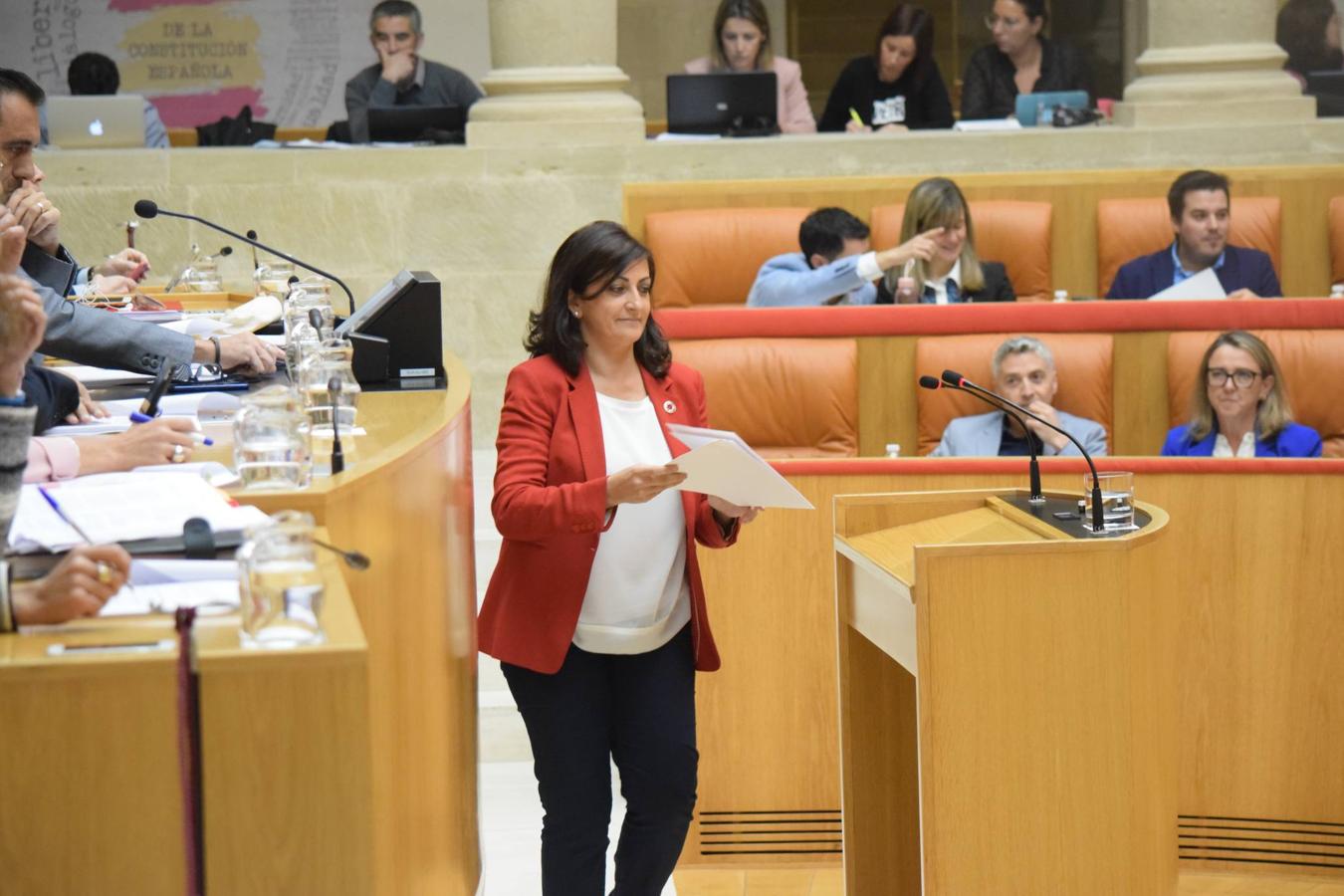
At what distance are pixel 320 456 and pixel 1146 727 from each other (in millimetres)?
1363

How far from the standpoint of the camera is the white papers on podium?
512 centimetres

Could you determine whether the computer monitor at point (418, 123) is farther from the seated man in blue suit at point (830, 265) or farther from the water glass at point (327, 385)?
the water glass at point (327, 385)

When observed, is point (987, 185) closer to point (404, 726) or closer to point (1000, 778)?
point (1000, 778)

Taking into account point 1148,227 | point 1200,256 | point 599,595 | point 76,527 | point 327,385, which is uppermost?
point 1148,227

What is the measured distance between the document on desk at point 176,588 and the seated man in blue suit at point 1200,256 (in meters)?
4.30

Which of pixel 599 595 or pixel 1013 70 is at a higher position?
pixel 1013 70

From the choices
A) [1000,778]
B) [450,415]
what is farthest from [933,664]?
[450,415]

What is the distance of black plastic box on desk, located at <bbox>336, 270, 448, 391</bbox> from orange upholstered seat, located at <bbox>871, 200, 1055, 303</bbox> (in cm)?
319

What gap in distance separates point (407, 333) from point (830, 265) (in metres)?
2.28

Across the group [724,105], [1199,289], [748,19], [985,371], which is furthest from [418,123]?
[985,371]

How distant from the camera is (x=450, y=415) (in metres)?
2.71

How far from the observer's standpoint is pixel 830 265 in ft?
16.9

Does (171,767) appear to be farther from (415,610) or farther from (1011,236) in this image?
(1011,236)

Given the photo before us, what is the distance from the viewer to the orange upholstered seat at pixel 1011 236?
606 centimetres
